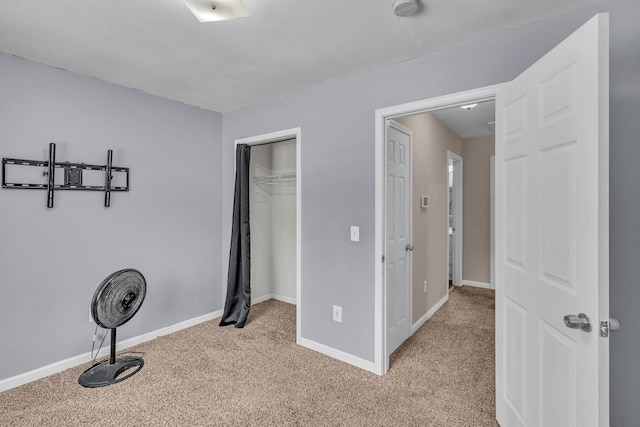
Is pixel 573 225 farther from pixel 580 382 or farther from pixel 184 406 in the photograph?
pixel 184 406

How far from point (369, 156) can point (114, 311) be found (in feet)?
7.38

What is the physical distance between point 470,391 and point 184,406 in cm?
190

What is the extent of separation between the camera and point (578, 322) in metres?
1.19

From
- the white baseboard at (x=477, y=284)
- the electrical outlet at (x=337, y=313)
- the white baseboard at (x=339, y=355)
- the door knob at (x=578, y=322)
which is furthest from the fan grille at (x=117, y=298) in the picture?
the white baseboard at (x=477, y=284)

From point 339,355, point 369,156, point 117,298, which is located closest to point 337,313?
point 339,355

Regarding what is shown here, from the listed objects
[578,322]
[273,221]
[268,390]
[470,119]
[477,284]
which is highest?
[470,119]

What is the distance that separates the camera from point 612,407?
1.59m

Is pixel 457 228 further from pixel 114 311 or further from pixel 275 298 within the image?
pixel 114 311

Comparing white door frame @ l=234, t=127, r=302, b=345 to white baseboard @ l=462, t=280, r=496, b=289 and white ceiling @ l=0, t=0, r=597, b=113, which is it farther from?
white baseboard @ l=462, t=280, r=496, b=289

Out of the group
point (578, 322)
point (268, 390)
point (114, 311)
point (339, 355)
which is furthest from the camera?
point (339, 355)

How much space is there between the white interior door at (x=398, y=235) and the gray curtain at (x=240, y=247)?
60.9 inches

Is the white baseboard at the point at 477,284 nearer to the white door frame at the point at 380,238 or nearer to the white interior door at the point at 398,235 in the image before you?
the white interior door at the point at 398,235

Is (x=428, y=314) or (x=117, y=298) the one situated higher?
(x=117, y=298)

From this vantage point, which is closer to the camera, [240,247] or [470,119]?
[240,247]
